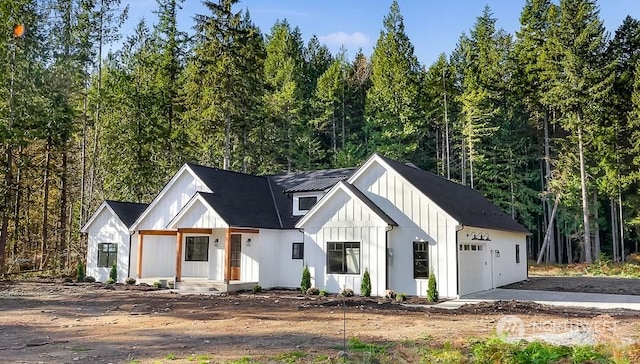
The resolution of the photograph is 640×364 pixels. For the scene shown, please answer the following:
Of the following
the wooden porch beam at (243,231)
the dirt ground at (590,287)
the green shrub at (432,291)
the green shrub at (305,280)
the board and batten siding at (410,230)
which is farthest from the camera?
the dirt ground at (590,287)

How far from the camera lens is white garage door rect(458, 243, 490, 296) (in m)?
16.9

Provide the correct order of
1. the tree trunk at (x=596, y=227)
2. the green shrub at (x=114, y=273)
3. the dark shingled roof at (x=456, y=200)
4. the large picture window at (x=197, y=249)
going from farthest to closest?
the tree trunk at (x=596, y=227)
the green shrub at (x=114, y=273)
the large picture window at (x=197, y=249)
the dark shingled roof at (x=456, y=200)

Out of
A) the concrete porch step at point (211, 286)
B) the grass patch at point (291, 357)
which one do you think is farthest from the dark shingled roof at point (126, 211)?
the grass patch at point (291, 357)

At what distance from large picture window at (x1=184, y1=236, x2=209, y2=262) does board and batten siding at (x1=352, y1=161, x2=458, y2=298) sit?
7535 millimetres

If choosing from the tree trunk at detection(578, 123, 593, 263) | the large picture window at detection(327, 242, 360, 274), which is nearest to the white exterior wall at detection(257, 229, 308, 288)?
the large picture window at detection(327, 242, 360, 274)

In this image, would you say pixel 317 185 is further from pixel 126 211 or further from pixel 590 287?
pixel 590 287

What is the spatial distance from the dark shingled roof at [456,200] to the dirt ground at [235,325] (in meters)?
4.02

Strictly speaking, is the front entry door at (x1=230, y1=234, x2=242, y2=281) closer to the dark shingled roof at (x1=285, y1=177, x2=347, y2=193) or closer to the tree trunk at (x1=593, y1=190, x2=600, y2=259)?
the dark shingled roof at (x1=285, y1=177, x2=347, y2=193)

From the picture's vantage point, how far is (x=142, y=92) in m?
30.8

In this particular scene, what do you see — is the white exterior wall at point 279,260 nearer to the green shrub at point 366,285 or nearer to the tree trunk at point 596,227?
the green shrub at point 366,285

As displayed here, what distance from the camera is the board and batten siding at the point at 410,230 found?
640 inches

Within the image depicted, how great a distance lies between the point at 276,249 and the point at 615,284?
14379 millimetres

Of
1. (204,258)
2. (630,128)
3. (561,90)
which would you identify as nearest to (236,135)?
(204,258)

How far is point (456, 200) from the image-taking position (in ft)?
65.2
